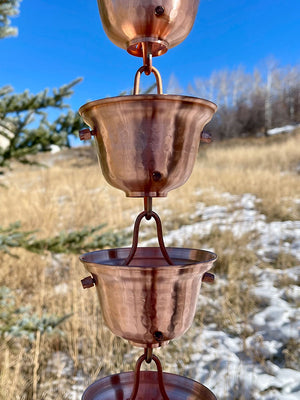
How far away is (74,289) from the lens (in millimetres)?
2814

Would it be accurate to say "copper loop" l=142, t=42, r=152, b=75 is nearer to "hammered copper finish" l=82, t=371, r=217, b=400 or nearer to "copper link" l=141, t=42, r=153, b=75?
"copper link" l=141, t=42, r=153, b=75

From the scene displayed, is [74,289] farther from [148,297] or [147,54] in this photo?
[147,54]

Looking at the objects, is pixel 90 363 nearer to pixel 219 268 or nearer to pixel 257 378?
pixel 257 378

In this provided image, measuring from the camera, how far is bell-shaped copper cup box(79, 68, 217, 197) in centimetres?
73

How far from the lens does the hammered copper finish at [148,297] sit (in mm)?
729

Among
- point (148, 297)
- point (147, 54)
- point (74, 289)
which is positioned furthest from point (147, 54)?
point (74, 289)

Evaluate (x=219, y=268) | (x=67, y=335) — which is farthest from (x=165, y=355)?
(x=219, y=268)

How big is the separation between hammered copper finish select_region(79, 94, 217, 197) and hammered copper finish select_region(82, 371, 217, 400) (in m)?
0.48

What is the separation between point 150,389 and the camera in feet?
3.12

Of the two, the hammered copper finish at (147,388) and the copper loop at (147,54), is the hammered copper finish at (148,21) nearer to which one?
the copper loop at (147,54)

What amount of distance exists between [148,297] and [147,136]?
35cm

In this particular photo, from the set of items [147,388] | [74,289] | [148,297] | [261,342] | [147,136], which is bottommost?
[261,342]

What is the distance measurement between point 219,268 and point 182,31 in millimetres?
2961

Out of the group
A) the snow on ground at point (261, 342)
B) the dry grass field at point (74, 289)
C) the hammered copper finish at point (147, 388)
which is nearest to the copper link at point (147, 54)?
the hammered copper finish at point (147, 388)
